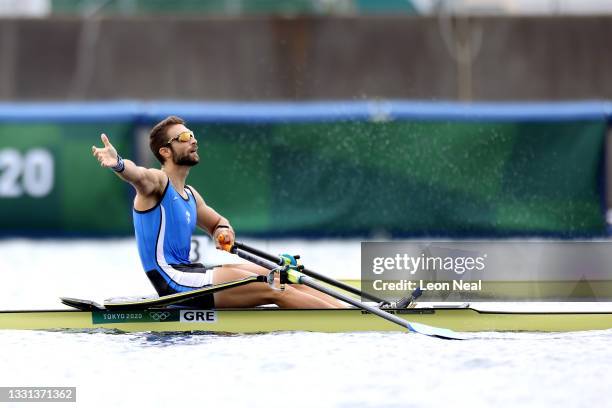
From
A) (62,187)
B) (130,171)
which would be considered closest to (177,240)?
(130,171)

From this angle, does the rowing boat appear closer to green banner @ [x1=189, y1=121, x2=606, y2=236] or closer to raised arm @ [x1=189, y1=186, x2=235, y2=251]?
raised arm @ [x1=189, y1=186, x2=235, y2=251]

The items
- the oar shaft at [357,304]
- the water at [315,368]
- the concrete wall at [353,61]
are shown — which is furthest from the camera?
the concrete wall at [353,61]

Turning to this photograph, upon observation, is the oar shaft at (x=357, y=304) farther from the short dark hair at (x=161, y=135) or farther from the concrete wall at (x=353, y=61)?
the concrete wall at (x=353, y=61)

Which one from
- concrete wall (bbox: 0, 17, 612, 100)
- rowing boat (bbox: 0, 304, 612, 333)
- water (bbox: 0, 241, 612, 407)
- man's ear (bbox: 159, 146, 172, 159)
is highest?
concrete wall (bbox: 0, 17, 612, 100)

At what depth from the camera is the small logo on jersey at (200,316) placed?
9391 millimetres

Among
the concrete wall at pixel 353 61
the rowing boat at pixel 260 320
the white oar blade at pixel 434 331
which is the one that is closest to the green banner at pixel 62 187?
the concrete wall at pixel 353 61

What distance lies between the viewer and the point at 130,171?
8836 millimetres

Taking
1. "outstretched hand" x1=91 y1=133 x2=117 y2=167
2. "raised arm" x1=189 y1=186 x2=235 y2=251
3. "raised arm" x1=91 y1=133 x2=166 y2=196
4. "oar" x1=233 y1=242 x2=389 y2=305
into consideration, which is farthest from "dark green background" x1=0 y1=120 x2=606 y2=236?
"outstretched hand" x1=91 y1=133 x2=117 y2=167

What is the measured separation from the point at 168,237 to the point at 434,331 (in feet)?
6.23

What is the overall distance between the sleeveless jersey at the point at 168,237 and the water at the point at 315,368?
0.42m

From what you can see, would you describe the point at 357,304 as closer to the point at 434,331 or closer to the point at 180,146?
the point at 434,331

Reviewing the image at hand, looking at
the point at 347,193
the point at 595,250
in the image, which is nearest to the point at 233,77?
the point at 347,193

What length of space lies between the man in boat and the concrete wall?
10.9 m

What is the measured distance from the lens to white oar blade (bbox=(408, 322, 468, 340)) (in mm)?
9211
